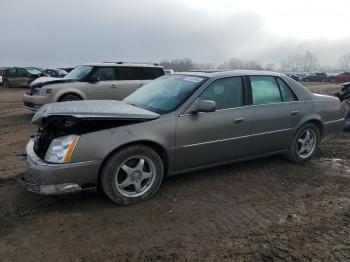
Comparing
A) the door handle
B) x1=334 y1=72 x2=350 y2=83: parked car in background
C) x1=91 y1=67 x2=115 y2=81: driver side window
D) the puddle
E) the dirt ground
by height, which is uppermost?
x1=91 y1=67 x2=115 y2=81: driver side window

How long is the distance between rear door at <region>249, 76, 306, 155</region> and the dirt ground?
1.60 ft

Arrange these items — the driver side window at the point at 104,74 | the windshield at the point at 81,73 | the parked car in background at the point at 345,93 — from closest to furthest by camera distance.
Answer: the parked car in background at the point at 345,93, the windshield at the point at 81,73, the driver side window at the point at 104,74

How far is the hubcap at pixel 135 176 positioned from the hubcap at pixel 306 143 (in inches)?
111

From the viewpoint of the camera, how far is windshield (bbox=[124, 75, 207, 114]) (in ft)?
15.7

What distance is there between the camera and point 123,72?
447 inches

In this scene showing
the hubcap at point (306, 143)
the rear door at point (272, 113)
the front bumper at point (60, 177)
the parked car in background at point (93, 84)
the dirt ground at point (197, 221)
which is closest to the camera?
the dirt ground at point (197, 221)

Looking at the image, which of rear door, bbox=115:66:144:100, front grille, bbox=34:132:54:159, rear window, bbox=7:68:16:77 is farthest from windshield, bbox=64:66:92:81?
rear window, bbox=7:68:16:77

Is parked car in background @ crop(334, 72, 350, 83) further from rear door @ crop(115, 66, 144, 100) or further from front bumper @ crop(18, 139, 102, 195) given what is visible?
front bumper @ crop(18, 139, 102, 195)

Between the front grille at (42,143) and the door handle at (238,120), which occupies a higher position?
the door handle at (238,120)

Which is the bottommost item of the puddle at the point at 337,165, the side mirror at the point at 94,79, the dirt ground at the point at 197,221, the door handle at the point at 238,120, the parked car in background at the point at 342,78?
the dirt ground at the point at 197,221

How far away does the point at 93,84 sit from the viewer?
35.1 feet

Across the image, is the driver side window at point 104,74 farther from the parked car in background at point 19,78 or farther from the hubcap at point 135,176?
the parked car in background at point 19,78

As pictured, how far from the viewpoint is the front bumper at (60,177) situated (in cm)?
388

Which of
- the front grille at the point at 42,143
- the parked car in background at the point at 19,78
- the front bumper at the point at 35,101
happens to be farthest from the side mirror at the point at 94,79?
the parked car in background at the point at 19,78
